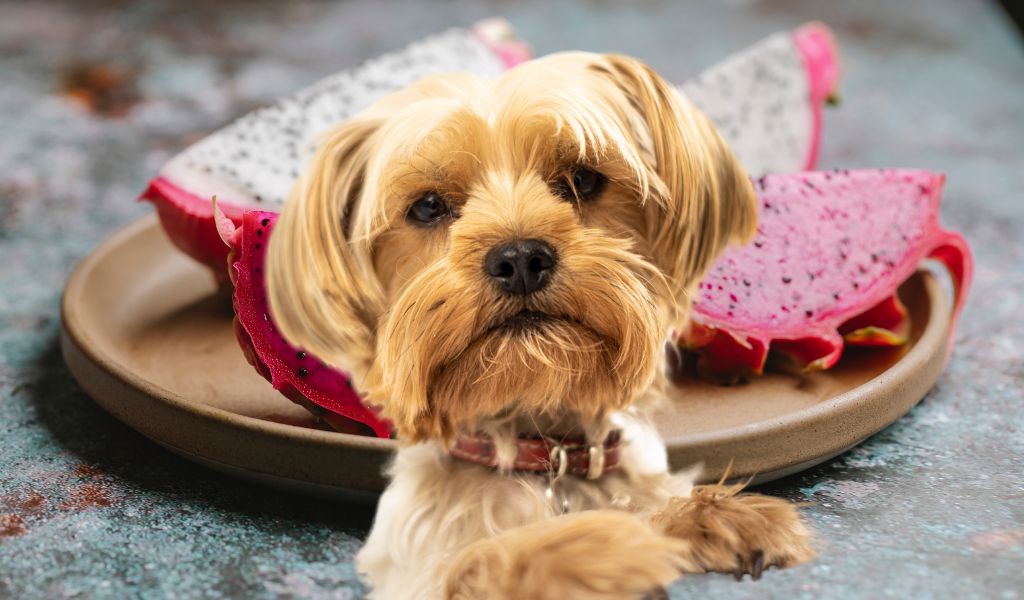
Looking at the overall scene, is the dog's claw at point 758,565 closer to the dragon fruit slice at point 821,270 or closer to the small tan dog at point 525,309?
the small tan dog at point 525,309

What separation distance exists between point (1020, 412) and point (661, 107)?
1.17m

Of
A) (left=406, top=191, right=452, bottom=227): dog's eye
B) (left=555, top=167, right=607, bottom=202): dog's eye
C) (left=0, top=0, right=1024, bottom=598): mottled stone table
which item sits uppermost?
(left=555, top=167, right=607, bottom=202): dog's eye

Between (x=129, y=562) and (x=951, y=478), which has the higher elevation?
(x=951, y=478)

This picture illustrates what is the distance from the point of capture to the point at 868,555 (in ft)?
6.27

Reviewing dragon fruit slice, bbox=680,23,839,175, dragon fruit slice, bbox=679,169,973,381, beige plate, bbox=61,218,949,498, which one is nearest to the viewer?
beige plate, bbox=61,218,949,498

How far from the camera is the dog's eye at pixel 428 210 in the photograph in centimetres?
183

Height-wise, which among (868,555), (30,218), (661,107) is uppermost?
(661,107)

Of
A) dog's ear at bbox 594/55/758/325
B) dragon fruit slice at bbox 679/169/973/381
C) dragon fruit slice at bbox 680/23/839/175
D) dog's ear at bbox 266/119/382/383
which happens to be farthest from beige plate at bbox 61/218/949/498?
dragon fruit slice at bbox 680/23/839/175

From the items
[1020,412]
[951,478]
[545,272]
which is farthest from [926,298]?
[545,272]

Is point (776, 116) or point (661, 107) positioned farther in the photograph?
point (776, 116)

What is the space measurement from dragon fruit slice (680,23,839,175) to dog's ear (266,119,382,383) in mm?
1553

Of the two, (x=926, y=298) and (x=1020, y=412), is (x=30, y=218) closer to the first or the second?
(x=926, y=298)

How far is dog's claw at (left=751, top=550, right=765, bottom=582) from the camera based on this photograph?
1797 mm

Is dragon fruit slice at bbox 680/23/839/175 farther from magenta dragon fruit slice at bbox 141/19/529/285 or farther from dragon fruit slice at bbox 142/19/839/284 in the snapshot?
magenta dragon fruit slice at bbox 141/19/529/285
